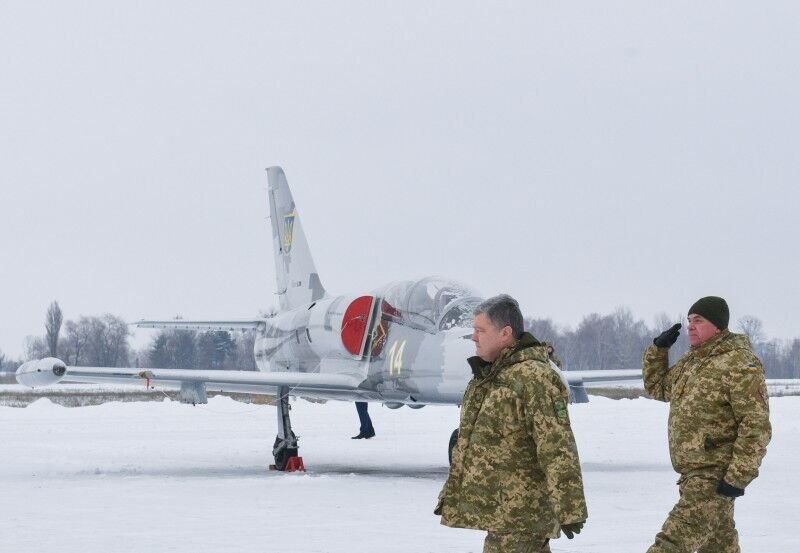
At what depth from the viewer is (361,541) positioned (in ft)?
30.3

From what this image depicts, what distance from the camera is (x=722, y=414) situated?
248 inches

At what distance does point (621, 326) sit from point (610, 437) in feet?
291

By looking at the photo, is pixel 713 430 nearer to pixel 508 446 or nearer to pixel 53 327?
pixel 508 446

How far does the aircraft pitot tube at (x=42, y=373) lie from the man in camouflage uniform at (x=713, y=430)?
10.9 m

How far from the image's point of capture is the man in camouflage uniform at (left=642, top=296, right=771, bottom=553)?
6.11 metres

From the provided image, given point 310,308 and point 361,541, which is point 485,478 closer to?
point 361,541

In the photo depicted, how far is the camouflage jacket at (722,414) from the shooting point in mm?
6105

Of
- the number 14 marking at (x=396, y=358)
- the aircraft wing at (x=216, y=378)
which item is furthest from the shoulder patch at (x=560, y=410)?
the aircraft wing at (x=216, y=378)

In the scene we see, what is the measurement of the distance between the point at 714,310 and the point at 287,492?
8.00 metres

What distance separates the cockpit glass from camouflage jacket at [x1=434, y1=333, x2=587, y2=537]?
36.0ft

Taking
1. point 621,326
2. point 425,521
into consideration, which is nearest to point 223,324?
point 425,521

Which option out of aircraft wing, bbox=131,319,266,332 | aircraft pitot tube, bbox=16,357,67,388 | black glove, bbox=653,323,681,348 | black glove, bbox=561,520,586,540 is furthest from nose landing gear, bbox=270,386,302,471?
black glove, bbox=561,520,586,540

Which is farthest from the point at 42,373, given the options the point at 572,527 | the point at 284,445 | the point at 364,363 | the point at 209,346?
the point at 209,346

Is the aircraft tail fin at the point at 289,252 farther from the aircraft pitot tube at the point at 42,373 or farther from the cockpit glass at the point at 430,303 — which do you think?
the aircraft pitot tube at the point at 42,373
